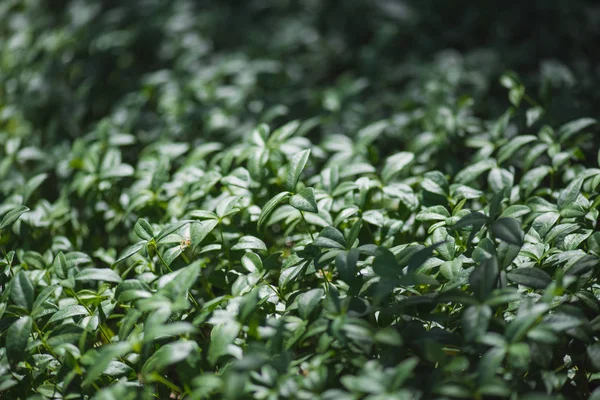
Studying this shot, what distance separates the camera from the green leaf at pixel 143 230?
136 cm

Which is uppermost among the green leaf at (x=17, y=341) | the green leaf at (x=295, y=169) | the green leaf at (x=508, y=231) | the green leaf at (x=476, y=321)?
the green leaf at (x=295, y=169)

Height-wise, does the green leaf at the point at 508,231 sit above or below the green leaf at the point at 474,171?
above

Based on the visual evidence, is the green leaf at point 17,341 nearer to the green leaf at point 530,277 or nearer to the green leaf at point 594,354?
the green leaf at point 530,277

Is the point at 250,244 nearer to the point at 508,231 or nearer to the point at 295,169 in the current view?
the point at 295,169

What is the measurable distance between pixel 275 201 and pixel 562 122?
1.13 meters

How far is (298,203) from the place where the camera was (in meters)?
1.32

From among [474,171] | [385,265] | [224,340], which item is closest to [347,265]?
[385,265]

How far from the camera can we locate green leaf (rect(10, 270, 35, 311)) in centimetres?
125

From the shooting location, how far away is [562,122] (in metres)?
1.85

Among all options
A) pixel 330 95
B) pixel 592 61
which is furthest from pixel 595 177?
pixel 592 61

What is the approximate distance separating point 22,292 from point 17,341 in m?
0.13

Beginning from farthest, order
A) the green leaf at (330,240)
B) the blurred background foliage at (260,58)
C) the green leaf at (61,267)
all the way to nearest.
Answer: the blurred background foliage at (260,58) < the green leaf at (61,267) < the green leaf at (330,240)

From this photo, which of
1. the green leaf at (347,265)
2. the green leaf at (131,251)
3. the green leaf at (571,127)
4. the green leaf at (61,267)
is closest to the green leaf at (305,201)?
the green leaf at (347,265)

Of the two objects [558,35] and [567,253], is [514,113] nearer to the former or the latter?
[567,253]
